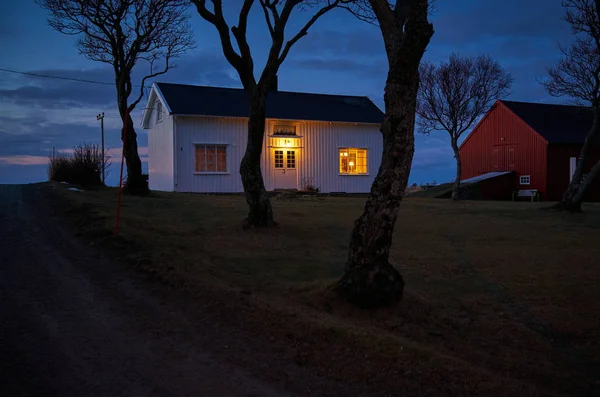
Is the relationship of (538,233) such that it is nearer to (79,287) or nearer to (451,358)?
(451,358)

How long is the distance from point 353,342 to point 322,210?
11.6 meters

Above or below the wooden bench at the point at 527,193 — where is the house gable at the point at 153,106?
above

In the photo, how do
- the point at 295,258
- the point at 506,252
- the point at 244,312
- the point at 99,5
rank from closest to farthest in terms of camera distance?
the point at 244,312
the point at 295,258
the point at 506,252
the point at 99,5

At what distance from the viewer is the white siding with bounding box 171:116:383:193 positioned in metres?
25.0

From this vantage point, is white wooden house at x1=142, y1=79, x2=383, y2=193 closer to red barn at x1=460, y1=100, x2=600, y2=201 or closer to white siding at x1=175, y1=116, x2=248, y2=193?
white siding at x1=175, y1=116, x2=248, y2=193

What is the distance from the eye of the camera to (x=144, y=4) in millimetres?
19453

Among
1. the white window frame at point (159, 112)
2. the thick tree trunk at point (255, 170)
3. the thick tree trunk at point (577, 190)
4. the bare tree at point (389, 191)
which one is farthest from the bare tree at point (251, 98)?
the white window frame at point (159, 112)

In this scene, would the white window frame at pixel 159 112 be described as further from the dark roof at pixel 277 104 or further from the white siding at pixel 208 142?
the white siding at pixel 208 142

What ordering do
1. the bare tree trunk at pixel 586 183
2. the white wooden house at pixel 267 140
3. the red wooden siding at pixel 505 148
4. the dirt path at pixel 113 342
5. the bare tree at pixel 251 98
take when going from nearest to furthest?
the dirt path at pixel 113 342, the bare tree at pixel 251 98, the bare tree trunk at pixel 586 183, the white wooden house at pixel 267 140, the red wooden siding at pixel 505 148

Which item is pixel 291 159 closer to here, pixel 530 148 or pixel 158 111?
pixel 158 111

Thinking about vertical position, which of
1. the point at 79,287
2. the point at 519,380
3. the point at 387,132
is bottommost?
the point at 519,380

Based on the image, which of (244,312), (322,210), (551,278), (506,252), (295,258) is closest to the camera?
(244,312)

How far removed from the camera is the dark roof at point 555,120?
104 feet

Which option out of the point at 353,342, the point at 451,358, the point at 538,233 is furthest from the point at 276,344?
the point at 538,233
